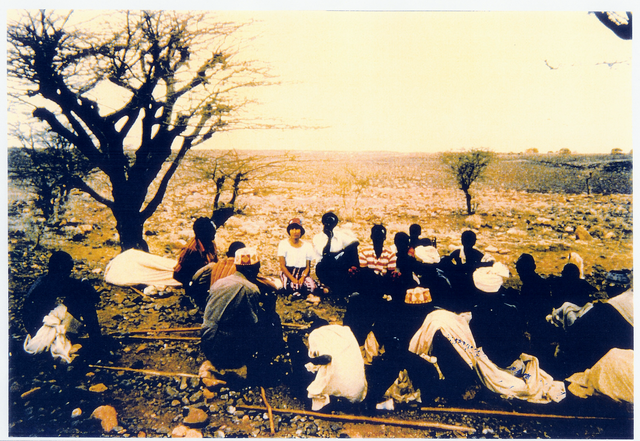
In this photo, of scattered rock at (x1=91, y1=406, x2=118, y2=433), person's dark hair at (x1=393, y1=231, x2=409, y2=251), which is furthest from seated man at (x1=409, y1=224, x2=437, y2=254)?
scattered rock at (x1=91, y1=406, x2=118, y2=433)

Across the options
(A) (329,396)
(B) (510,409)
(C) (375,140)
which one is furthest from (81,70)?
(B) (510,409)

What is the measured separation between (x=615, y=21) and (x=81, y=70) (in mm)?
6498

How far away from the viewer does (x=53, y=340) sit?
4.06m

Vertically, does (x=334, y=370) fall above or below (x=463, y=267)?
below

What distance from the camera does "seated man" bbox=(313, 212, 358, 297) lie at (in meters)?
4.28

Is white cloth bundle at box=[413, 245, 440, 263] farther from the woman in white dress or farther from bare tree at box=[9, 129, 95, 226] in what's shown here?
bare tree at box=[9, 129, 95, 226]

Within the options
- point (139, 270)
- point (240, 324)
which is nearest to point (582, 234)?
point (240, 324)

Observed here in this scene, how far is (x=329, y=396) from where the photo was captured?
3.79m

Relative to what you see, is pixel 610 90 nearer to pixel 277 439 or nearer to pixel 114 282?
pixel 277 439

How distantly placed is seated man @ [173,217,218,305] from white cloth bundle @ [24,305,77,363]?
134cm

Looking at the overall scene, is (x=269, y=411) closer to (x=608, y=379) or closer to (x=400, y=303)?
(x=400, y=303)

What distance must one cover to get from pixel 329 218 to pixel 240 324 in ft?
5.25

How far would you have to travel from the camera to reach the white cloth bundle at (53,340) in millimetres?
4047

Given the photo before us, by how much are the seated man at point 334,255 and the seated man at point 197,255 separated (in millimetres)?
1306
